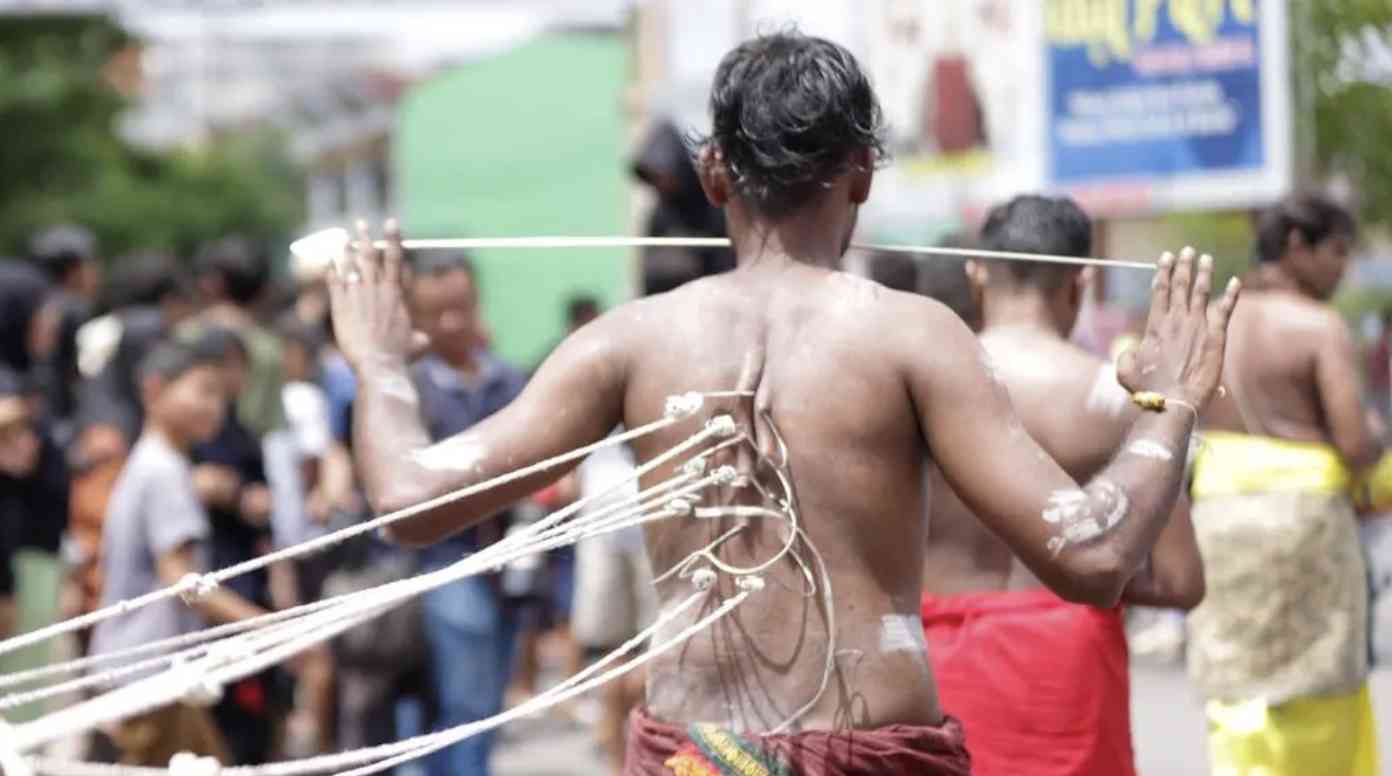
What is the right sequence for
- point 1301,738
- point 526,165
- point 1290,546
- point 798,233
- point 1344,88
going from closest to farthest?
1. point 798,233
2. point 1301,738
3. point 1290,546
4. point 1344,88
5. point 526,165

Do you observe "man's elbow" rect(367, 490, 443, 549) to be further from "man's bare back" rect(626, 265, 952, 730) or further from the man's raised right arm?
the man's raised right arm

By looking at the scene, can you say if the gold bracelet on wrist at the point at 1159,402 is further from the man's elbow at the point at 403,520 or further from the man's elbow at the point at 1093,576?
the man's elbow at the point at 403,520

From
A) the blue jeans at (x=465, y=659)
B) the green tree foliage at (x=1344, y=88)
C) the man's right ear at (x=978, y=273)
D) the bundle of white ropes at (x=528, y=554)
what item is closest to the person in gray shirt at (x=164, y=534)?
the blue jeans at (x=465, y=659)

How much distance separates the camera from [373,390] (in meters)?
3.40

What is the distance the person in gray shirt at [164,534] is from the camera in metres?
6.40

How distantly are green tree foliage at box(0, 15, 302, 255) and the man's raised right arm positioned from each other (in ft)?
128

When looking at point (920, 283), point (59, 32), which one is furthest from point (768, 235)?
point (59, 32)

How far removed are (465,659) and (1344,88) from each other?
6102 mm

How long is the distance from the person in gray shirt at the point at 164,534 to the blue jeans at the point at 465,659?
58 cm

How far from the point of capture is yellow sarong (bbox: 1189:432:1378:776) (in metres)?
6.12

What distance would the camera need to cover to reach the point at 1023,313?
15.7 feet

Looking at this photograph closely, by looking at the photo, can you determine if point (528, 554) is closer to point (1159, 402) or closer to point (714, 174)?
point (714, 174)

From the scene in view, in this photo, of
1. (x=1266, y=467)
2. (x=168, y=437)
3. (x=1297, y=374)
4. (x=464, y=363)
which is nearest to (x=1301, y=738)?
(x=1266, y=467)

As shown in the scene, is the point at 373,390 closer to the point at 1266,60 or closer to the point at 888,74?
the point at 1266,60
